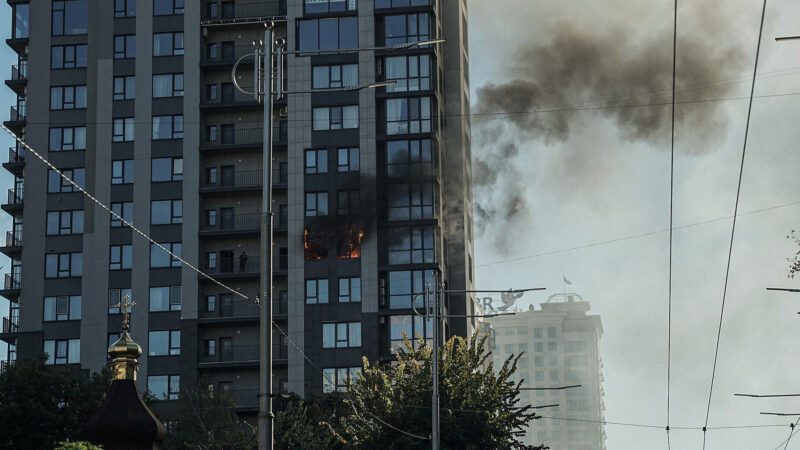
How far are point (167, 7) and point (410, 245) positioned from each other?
28139 mm

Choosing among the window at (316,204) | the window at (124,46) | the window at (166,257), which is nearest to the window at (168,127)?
the window at (124,46)

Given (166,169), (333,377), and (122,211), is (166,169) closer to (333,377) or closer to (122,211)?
(122,211)

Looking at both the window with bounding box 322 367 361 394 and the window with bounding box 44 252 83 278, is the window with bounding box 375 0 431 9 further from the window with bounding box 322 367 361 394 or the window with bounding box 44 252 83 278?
the window with bounding box 44 252 83 278

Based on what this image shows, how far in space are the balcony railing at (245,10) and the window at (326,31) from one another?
18.1ft

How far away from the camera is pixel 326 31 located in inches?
4171

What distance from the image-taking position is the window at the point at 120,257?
106938mm

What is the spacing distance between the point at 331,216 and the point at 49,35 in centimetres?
2868

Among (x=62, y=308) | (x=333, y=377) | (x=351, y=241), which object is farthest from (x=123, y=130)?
(x=333, y=377)

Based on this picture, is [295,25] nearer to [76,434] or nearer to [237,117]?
[237,117]

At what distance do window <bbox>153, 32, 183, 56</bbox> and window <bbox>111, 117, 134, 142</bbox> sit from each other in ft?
19.0

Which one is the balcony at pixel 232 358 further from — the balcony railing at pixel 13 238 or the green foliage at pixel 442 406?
the green foliage at pixel 442 406

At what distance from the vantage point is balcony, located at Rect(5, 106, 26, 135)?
364ft

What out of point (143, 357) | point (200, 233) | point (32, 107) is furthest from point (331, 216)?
point (32, 107)

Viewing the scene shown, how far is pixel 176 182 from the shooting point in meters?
108
